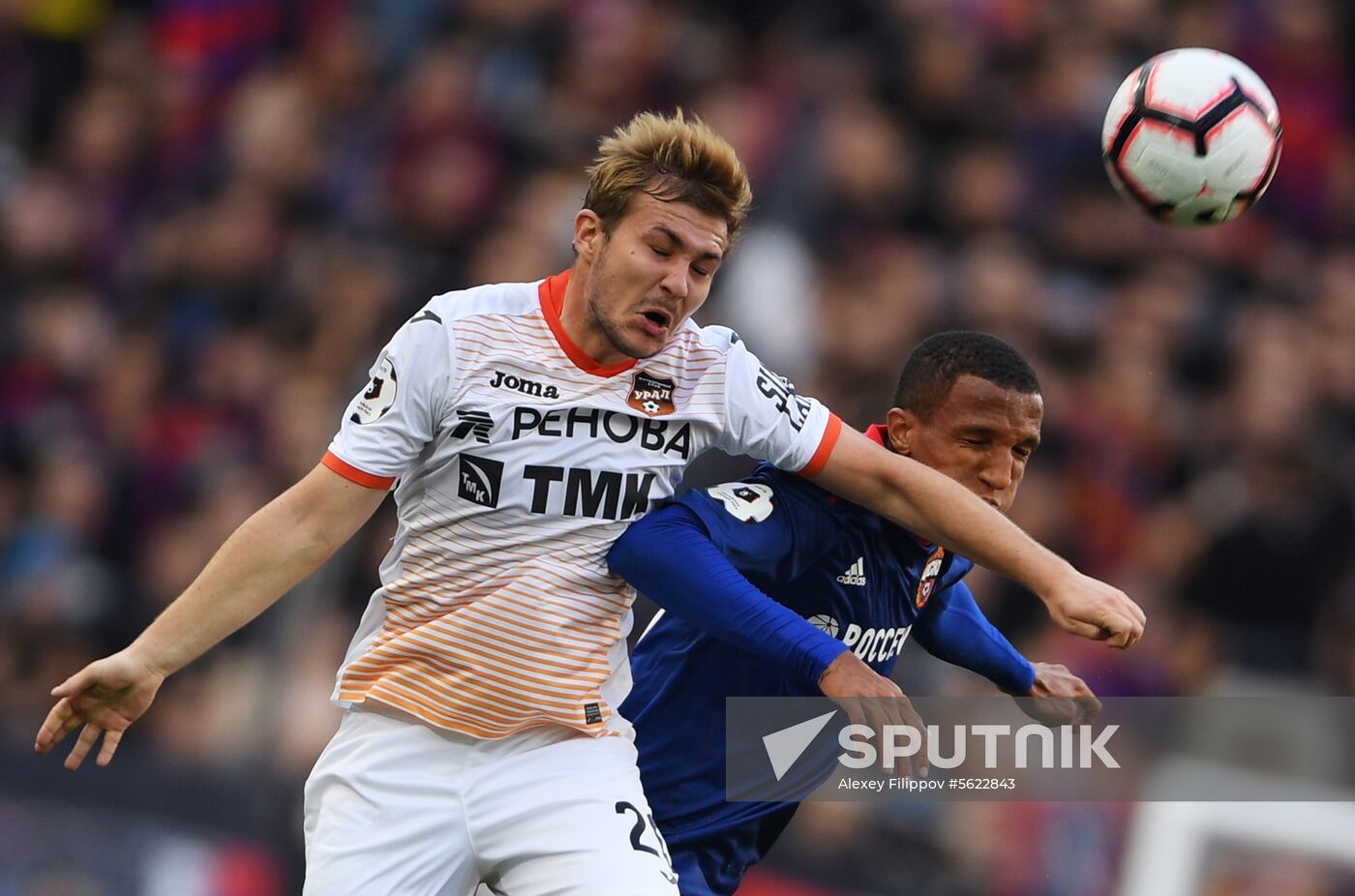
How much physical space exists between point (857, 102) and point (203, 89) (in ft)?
13.2

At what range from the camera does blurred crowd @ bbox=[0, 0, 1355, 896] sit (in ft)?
28.3

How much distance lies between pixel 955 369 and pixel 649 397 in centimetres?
78

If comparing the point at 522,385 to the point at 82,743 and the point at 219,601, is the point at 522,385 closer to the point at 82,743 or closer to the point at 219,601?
the point at 219,601

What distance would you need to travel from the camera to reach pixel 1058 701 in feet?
16.6

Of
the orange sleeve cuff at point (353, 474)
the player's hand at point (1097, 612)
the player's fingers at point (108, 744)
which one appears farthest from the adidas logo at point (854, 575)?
the player's fingers at point (108, 744)

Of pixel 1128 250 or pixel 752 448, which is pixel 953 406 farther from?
pixel 1128 250

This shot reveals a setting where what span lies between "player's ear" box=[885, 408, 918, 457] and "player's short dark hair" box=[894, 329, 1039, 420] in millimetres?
20

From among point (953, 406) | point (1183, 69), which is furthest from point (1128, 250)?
point (953, 406)

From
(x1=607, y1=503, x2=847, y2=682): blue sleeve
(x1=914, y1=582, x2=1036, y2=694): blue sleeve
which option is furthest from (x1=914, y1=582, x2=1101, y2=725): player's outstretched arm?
(x1=607, y1=503, x2=847, y2=682): blue sleeve

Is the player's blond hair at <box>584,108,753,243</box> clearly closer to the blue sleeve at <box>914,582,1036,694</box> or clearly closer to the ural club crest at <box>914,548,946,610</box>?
the ural club crest at <box>914,548,946,610</box>

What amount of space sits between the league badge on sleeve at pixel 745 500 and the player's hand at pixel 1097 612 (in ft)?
2.34

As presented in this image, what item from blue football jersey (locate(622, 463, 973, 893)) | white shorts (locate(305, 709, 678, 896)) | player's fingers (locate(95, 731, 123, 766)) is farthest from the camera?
blue football jersey (locate(622, 463, 973, 893))

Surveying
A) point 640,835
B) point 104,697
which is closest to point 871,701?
point 640,835

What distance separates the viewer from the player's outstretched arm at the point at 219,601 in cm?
435
